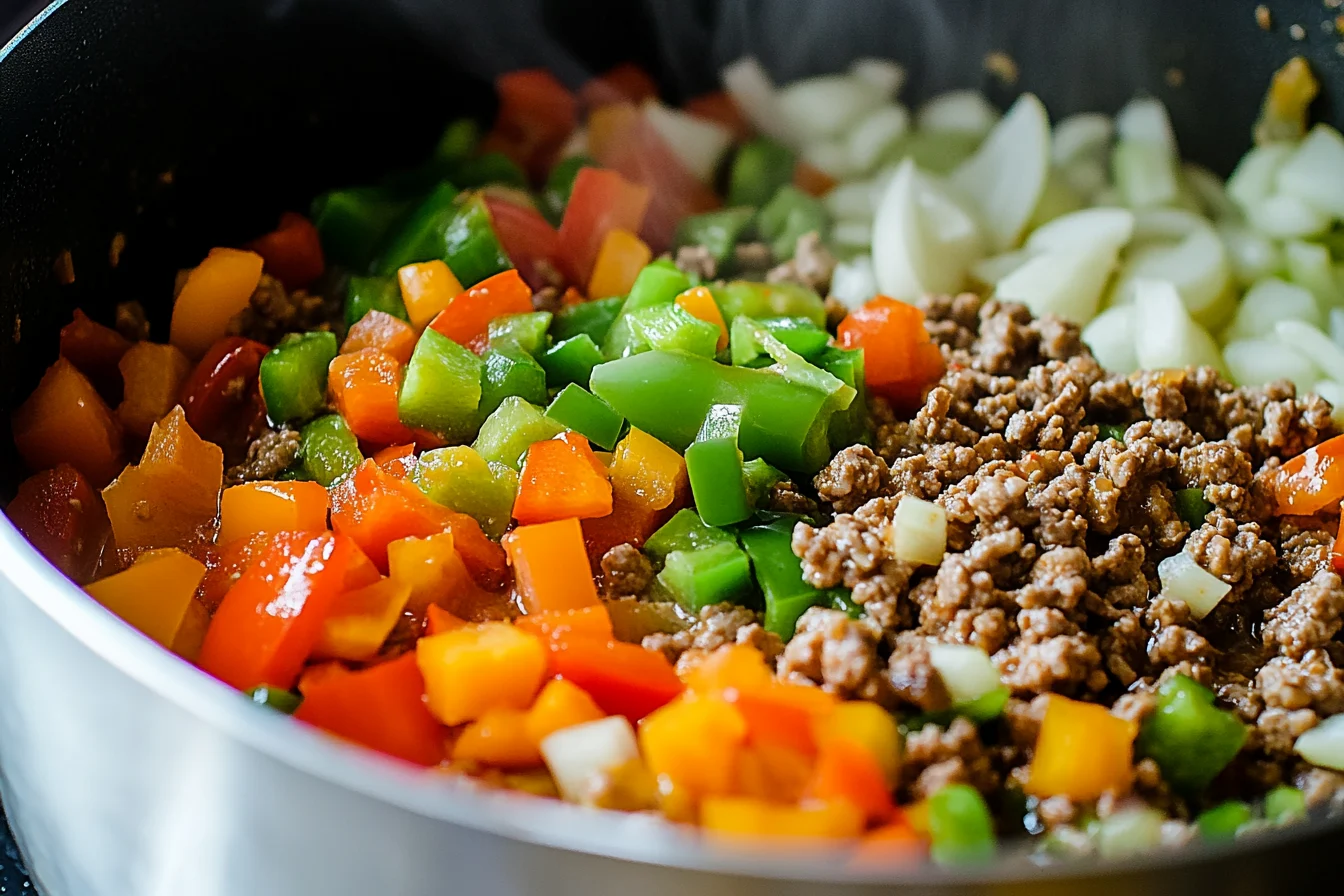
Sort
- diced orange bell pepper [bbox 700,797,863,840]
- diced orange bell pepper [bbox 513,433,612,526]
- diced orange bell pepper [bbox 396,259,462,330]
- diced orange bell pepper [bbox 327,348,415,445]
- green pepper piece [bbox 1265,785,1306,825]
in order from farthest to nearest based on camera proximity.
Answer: diced orange bell pepper [bbox 396,259,462,330]
diced orange bell pepper [bbox 327,348,415,445]
diced orange bell pepper [bbox 513,433,612,526]
green pepper piece [bbox 1265,785,1306,825]
diced orange bell pepper [bbox 700,797,863,840]

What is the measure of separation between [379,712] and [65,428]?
2.98ft

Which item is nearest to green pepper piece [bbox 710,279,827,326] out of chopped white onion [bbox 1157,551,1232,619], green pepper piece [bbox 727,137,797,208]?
green pepper piece [bbox 727,137,797,208]

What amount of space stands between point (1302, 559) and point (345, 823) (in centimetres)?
163

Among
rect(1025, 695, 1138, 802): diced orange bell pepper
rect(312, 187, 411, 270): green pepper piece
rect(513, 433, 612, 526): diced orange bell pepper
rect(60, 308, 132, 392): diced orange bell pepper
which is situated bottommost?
rect(1025, 695, 1138, 802): diced orange bell pepper

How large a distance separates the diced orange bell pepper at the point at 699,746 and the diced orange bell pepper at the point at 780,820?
0.04 meters

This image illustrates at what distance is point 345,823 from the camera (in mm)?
1296

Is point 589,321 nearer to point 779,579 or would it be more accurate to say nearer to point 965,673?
point 779,579

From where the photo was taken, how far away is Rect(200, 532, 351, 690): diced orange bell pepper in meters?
1.78

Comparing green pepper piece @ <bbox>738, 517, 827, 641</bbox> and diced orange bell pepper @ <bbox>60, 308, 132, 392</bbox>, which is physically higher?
diced orange bell pepper @ <bbox>60, 308, 132, 392</bbox>

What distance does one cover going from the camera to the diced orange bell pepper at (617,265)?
A: 8.89 feet

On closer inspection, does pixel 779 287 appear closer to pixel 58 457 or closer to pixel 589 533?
pixel 589 533

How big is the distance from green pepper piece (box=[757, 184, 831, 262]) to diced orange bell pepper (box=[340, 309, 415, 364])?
3.07ft

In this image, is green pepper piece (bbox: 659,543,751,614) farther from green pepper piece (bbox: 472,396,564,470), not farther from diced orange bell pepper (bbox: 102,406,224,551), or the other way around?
diced orange bell pepper (bbox: 102,406,224,551)

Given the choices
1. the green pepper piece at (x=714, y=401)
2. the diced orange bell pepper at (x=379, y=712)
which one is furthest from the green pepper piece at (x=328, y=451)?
the diced orange bell pepper at (x=379, y=712)
